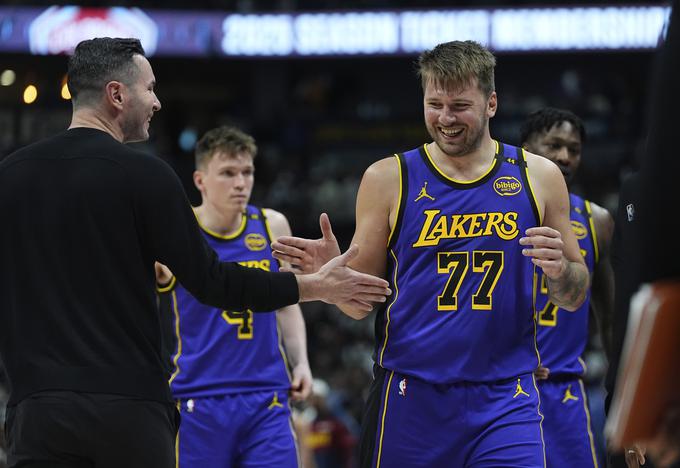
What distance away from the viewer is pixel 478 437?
4.84 metres

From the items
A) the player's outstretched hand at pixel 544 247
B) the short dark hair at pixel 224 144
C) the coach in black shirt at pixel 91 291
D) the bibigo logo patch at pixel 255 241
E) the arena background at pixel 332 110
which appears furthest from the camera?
the arena background at pixel 332 110

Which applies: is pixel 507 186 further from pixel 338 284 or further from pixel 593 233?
pixel 593 233

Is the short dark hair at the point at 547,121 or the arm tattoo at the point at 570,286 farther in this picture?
the short dark hair at the point at 547,121

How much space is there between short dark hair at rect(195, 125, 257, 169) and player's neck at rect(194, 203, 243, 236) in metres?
0.41

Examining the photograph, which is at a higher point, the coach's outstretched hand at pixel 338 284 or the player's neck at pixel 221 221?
the player's neck at pixel 221 221

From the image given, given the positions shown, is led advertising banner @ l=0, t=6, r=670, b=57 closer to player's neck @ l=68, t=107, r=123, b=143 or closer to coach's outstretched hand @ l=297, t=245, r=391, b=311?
player's neck @ l=68, t=107, r=123, b=143

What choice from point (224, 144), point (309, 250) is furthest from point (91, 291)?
point (224, 144)

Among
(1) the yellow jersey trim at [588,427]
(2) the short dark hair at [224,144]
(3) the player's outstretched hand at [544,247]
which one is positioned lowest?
(1) the yellow jersey trim at [588,427]

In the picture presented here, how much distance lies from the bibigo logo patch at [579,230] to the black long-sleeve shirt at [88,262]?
3.08m

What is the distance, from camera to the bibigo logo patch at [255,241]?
6918 millimetres

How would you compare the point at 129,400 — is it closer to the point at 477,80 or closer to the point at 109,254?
the point at 109,254

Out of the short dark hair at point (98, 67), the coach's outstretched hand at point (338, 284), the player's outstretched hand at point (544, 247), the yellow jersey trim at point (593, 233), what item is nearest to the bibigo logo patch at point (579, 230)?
the yellow jersey trim at point (593, 233)

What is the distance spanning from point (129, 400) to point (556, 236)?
1.96 m

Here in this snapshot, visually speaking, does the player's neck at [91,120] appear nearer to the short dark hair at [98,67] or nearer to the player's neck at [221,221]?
the short dark hair at [98,67]
